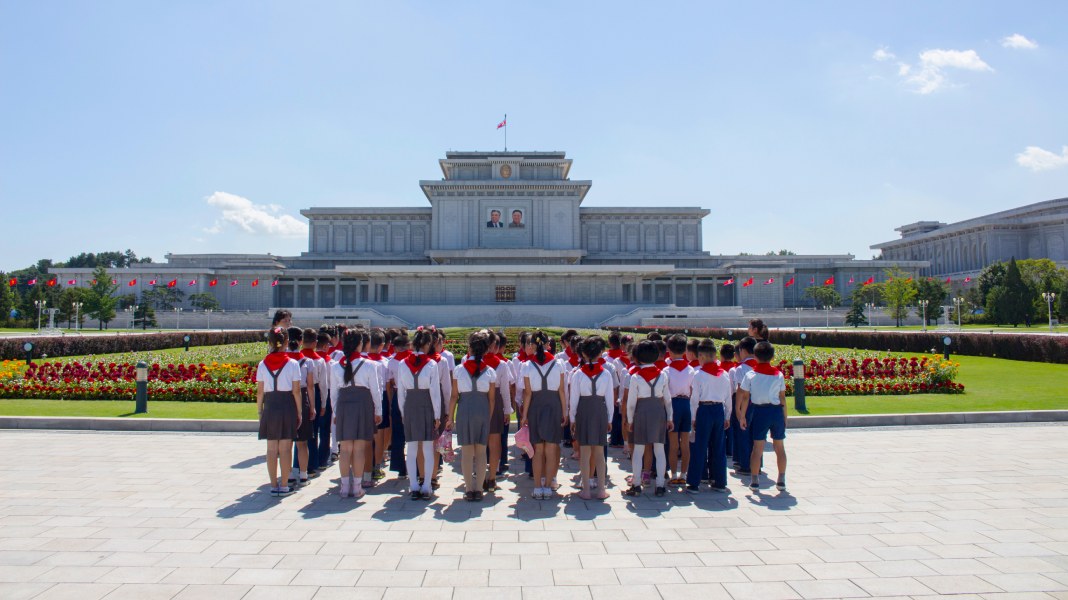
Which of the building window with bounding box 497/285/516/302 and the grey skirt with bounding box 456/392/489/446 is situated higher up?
the building window with bounding box 497/285/516/302

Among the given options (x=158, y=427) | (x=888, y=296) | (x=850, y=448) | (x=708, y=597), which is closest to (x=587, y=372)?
(x=708, y=597)

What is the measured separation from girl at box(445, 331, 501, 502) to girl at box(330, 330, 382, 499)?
3.34 ft

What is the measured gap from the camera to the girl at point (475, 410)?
6.45 meters

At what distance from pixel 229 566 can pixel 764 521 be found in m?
4.71

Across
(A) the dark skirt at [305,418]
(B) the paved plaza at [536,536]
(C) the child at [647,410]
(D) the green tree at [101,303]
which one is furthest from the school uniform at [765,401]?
(D) the green tree at [101,303]

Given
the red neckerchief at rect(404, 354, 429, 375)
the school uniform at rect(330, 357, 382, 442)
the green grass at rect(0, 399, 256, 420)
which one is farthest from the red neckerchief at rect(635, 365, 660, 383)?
the green grass at rect(0, 399, 256, 420)

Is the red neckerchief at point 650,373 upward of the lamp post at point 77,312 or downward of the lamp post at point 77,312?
downward

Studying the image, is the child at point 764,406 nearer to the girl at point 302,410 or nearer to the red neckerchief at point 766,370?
the red neckerchief at point 766,370

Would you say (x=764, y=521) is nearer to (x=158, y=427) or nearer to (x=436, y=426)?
(x=436, y=426)

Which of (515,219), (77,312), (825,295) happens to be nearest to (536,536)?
(77,312)

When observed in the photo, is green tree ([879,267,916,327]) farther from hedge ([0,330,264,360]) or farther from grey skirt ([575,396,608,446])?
grey skirt ([575,396,608,446])

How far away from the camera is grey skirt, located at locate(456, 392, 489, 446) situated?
253 inches

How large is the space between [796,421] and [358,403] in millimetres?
7510

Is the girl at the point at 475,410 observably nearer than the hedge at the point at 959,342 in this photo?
Yes
